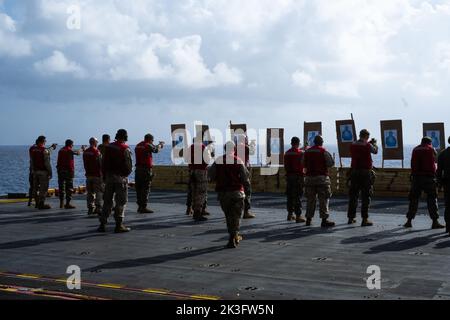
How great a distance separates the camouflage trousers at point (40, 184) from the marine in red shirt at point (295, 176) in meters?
7.73

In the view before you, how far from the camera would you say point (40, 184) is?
17500 mm

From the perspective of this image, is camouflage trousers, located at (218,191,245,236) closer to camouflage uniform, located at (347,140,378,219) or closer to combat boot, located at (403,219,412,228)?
camouflage uniform, located at (347,140,378,219)

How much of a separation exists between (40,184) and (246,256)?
989cm

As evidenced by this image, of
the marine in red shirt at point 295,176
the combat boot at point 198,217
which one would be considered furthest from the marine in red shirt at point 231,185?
the combat boot at point 198,217

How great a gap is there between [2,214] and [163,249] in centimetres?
806

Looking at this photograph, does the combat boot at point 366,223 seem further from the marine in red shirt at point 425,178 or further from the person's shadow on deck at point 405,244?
the person's shadow on deck at point 405,244

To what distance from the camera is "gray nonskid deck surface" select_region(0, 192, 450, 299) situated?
7.66 meters

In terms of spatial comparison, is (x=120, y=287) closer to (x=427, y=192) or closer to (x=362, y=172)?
(x=362, y=172)

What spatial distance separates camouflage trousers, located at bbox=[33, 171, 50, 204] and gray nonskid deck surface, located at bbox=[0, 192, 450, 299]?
2.50 metres

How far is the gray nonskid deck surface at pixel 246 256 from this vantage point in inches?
302

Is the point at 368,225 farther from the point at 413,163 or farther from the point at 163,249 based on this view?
the point at 163,249

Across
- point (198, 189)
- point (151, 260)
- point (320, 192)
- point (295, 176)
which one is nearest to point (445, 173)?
point (320, 192)
